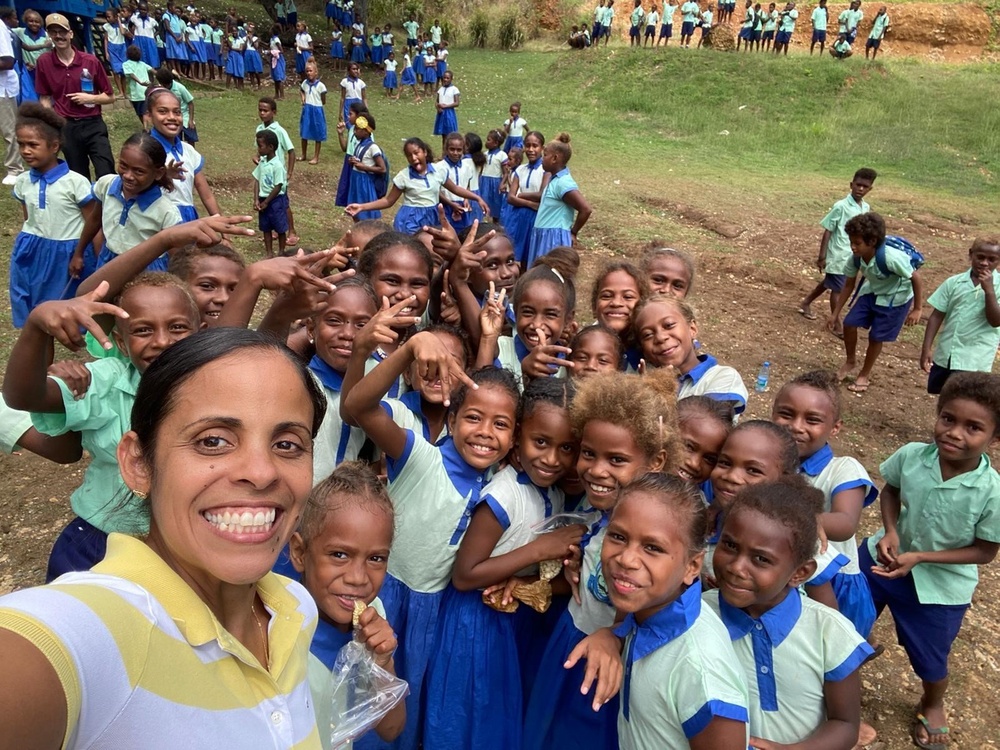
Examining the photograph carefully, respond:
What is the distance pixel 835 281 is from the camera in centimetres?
629

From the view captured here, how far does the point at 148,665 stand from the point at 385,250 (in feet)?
7.26

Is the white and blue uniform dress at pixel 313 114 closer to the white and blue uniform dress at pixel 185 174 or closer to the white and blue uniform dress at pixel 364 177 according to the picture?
the white and blue uniform dress at pixel 364 177

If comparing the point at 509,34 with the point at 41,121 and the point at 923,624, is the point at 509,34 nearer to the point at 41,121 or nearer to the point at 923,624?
the point at 41,121

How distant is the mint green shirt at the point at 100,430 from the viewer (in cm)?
173

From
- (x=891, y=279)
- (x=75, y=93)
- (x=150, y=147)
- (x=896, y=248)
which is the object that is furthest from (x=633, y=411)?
(x=75, y=93)

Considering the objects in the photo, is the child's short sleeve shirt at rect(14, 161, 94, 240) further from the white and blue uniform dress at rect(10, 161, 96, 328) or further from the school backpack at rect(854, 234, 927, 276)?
the school backpack at rect(854, 234, 927, 276)

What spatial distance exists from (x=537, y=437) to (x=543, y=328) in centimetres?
88

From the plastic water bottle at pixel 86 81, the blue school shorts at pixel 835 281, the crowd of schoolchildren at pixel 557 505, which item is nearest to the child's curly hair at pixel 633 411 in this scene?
the crowd of schoolchildren at pixel 557 505

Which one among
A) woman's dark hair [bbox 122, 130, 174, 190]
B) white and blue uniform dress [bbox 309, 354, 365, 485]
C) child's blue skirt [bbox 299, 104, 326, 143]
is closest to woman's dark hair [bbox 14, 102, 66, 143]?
woman's dark hair [bbox 122, 130, 174, 190]

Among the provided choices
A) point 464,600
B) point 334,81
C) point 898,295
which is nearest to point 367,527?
point 464,600

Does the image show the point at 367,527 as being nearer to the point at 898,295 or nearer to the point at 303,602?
the point at 303,602

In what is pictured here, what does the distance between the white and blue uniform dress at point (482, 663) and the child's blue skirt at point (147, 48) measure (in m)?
15.7

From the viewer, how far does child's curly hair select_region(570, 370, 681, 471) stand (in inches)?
71.7

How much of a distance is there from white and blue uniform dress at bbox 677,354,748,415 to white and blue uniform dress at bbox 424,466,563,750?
0.89m
